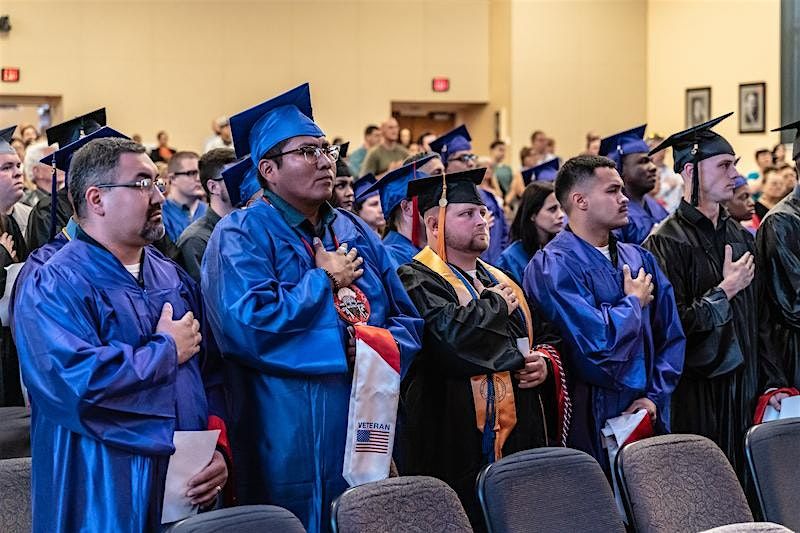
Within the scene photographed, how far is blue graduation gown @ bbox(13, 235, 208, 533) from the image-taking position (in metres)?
3.10

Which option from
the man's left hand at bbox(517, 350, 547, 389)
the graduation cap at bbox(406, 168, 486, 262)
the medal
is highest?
the graduation cap at bbox(406, 168, 486, 262)

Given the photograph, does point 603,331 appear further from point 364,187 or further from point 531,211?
point 364,187

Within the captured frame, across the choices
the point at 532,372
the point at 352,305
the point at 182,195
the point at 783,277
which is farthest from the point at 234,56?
the point at 352,305

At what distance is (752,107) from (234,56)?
7.31 metres

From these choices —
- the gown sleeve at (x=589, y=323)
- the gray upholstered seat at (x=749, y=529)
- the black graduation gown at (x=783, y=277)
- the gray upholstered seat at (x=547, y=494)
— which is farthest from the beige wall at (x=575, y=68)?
the gray upholstered seat at (x=749, y=529)

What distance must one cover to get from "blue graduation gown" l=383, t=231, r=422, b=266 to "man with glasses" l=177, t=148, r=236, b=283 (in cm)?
79

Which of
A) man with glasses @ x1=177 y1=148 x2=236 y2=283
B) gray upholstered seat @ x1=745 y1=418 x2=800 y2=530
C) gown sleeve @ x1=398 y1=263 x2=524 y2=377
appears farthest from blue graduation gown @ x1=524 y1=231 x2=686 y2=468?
man with glasses @ x1=177 y1=148 x2=236 y2=283

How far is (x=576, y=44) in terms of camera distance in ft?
56.3

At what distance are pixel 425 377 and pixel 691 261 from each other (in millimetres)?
1464

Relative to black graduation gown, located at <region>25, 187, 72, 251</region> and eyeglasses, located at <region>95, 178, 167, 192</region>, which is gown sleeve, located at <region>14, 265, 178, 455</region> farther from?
black graduation gown, located at <region>25, 187, 72, 251</region>

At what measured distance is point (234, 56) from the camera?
16.2 metres

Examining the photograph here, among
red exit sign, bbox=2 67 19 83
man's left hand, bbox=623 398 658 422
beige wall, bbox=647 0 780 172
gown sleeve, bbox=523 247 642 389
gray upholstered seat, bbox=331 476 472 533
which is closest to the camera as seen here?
gray upholstered seat, bbox=331 476 472 533

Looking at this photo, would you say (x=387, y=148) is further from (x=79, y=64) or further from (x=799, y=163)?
(x=799, y=163)

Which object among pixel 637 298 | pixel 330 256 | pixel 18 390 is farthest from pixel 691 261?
pixel 18 390
